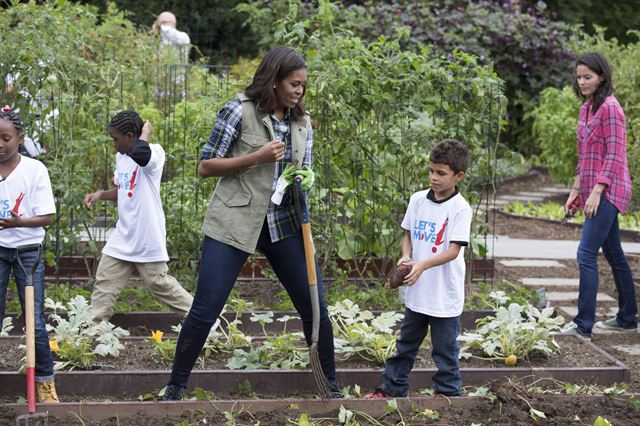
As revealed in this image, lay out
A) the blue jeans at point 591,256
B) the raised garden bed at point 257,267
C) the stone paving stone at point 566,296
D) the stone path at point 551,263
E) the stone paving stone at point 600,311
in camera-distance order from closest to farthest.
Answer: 1. the blue jeans at point 591,256
2. the raised garden bed at point 257,267
3. the stone paving stone at point 600,311
4. the stone path at point 551,263
5. the stone paving stone at point 566,296

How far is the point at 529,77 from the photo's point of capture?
15750 mm

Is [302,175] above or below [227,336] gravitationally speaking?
above

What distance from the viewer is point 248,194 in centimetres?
443

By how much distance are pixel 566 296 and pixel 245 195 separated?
4.15 m

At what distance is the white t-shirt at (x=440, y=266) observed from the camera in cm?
459

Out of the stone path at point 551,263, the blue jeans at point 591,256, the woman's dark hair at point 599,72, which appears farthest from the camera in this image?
the stone path at point 551,263

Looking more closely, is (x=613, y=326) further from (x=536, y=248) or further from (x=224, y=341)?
(x=536, y=248)

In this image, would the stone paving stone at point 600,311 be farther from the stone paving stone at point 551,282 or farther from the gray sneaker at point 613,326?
the stone paving stone at point 551,282

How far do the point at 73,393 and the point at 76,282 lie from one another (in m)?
2.20

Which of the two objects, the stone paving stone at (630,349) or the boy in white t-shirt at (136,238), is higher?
the boy in white t-shirt at (136,238)

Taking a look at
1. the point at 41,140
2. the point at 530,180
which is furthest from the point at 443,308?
the point at 530,180

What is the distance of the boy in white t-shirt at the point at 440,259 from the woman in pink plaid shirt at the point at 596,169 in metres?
1.82

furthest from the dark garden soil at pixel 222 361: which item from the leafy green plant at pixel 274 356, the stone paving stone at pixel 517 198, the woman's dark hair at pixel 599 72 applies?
the stone paving stone at pixel 517 198

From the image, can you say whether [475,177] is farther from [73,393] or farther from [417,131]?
[73,393]
